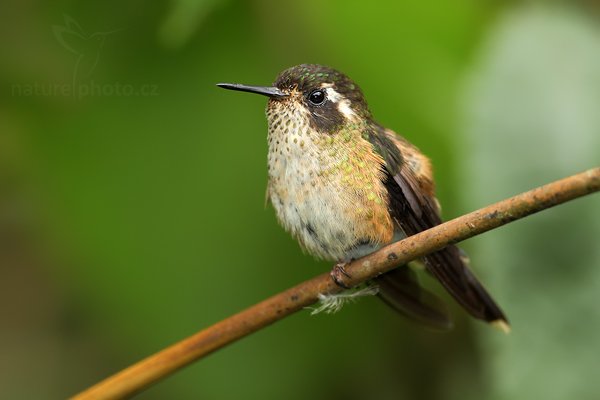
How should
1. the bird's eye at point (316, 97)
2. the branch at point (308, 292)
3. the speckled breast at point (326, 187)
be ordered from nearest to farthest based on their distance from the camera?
the branch at point (308, 292) < the speckled breast at point (326, 187) < the bird's eye at point (316, 97)

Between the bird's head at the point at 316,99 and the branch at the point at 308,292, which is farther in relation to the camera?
the bird's head at the point at 316,99

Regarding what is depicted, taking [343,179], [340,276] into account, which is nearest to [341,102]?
[343,179]

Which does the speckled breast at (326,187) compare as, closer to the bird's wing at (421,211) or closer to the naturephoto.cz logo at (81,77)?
the bird's wing at (421,211)

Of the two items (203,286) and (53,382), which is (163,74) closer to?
(203,286)

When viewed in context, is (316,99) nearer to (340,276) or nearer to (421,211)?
(421,211)

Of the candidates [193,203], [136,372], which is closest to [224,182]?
[193,203]

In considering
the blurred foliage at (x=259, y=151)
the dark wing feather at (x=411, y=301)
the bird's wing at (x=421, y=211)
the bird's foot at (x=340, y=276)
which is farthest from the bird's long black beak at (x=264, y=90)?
the dark wing feather at (x=411, y=301)
